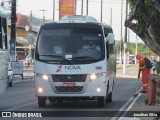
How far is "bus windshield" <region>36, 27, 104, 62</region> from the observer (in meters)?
18.1

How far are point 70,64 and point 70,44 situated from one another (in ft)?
2.55

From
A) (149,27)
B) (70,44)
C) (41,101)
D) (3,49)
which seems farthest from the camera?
(149,27)

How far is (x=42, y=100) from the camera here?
18516 mm

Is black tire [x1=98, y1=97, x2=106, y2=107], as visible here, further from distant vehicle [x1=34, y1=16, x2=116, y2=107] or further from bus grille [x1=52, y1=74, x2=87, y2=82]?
bus grille [x1=52, y1=74, x2=87, y2=82]

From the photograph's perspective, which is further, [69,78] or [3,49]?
[69,78]

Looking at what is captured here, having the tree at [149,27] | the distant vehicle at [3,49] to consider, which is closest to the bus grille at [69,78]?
the distant vehicle at [3,49]

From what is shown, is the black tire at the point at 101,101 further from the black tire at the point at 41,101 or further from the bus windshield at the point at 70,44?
the black tire at the point at 41,101

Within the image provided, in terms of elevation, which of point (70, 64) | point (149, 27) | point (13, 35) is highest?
point (149, 27)

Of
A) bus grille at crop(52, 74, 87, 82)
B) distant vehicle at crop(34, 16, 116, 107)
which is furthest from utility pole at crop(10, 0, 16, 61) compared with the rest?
bus grille at crop(52, 74, 87, 82)

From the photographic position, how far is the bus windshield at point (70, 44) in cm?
1811

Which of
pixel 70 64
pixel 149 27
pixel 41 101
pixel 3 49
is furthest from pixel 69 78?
pixel 149 27

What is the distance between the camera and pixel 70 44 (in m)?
18.3

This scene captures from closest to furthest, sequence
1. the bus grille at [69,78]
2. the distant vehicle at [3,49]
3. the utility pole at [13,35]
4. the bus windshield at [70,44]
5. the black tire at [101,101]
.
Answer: the distant vehicle at [3,49]
the bus grille at [69,78]
the bus windshield at [70,44]
the black tire at [101,101]
the utility pole at [13,35]

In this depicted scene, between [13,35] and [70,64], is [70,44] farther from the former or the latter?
[13,35]
